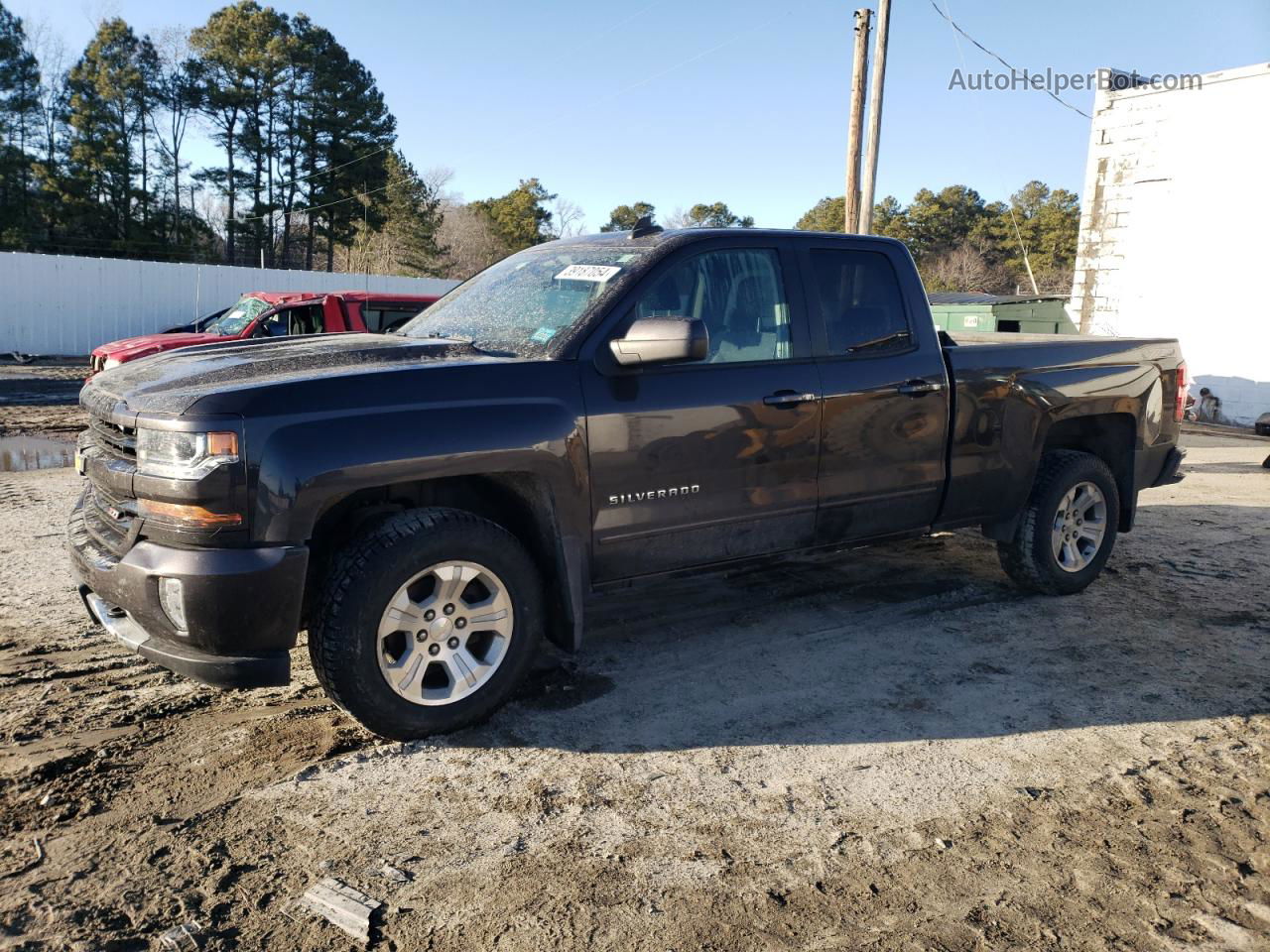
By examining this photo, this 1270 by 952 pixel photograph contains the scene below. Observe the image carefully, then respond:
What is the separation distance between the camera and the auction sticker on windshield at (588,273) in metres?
4.37

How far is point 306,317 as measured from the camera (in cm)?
1227

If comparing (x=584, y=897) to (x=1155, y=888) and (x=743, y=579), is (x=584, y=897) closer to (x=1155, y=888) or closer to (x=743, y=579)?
(x=1155, y=888)

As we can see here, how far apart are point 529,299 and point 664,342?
0.94 m

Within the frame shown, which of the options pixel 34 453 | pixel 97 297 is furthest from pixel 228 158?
pixel 34 453

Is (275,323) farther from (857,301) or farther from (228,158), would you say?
(228,158)

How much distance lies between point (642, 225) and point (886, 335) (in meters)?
1.40

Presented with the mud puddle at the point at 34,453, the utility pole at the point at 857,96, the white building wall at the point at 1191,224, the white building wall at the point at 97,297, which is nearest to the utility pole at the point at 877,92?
the utility pole at the point at 857,96

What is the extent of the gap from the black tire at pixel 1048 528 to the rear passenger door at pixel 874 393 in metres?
0.82

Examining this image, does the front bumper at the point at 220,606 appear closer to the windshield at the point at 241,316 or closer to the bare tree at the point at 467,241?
the windshield at the point at 241,316

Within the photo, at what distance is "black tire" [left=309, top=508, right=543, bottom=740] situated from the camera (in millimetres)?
3473

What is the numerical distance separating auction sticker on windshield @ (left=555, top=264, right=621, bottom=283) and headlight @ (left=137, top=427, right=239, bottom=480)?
5.86 feet

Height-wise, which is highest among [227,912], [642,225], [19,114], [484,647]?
[19,114]

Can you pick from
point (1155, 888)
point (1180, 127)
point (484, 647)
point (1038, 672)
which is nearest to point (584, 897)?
point (484, 647)

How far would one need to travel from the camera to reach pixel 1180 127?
18531 mm
